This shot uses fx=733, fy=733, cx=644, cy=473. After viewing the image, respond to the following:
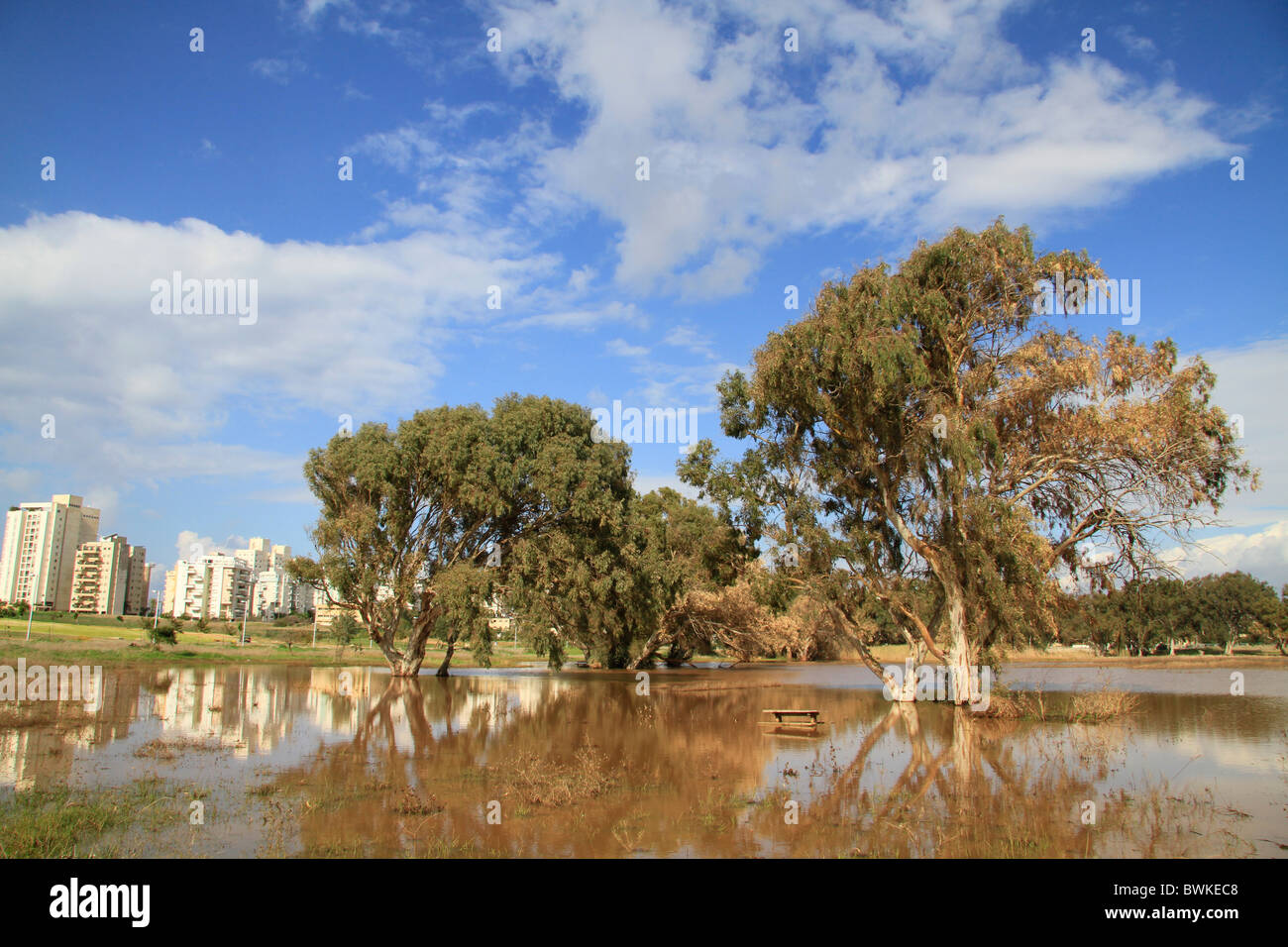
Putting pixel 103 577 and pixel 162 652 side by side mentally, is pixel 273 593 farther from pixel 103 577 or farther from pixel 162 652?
pixel 162 652

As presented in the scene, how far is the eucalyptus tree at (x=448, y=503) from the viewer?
33.8 meters

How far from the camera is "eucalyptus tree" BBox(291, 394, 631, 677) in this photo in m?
33.8

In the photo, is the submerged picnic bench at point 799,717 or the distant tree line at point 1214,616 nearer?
the submerged picnic bench at point 799,717

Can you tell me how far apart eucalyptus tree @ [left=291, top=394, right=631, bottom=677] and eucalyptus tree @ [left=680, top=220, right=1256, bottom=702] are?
36.4ft

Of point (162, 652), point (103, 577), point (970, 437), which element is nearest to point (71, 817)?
point (970, 437)

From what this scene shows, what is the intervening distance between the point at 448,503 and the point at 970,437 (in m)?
23.9

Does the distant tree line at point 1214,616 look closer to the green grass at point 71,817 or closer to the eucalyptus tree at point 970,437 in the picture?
the eucalyptus tree at point 970,437

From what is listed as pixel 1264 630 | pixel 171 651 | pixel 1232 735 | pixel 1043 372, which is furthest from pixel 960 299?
pixel 1264 630

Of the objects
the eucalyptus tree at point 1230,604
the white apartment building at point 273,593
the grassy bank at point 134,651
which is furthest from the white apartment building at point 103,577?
the eucalyptus tree at point 1230,604

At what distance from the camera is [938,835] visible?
891cm

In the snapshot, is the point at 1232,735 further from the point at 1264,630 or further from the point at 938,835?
the point at 1264,630

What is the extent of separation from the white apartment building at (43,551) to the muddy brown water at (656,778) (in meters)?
134

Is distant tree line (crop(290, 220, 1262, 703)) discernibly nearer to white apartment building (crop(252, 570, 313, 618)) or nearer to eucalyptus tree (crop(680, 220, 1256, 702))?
eucalyptus tree (crop(680, 220, 1256, 702))
